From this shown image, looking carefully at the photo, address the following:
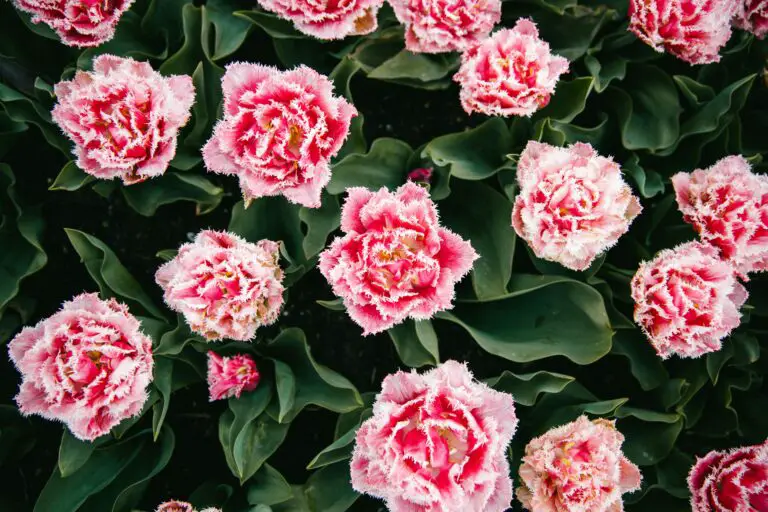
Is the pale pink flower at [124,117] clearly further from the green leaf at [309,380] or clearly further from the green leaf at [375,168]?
the green leaf at [309,380]

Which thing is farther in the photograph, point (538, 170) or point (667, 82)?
point (667, 82)

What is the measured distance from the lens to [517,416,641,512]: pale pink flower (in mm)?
1088

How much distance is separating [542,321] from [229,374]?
24.9 inches

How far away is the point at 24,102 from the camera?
1293mm

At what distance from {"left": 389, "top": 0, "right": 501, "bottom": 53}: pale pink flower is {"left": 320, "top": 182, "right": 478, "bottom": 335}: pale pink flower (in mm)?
368

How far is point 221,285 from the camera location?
3.53ft

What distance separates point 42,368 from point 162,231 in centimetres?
48

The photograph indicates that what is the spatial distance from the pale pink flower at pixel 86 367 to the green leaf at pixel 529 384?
667mm

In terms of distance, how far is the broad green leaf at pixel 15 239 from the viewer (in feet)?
4.17

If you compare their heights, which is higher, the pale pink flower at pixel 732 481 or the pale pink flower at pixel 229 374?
the pale pink flower at pixel 229 374

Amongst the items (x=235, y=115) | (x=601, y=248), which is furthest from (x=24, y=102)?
Result: (x=601, y=248)

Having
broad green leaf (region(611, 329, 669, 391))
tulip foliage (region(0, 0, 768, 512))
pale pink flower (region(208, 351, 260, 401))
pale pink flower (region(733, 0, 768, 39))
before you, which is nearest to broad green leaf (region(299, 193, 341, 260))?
tulip foliage (region(0, 0, 768, 512))

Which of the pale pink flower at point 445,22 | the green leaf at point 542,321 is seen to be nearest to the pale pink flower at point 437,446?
the green leaf at point 542,321

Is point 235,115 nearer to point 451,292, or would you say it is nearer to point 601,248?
point 451,292
